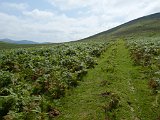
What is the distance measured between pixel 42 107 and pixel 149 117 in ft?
17.1

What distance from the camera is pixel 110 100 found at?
1470 centimetres

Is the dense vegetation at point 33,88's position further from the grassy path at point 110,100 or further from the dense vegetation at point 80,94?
the grassy path at point 110,100

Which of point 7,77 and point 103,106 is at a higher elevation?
point 7,77

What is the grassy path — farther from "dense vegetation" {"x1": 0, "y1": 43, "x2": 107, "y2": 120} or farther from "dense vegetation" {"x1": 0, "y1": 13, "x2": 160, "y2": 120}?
"dense vegetation" {"x1": 0, "y1": 43, "x2": 107, "y2": 120}

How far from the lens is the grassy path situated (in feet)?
43.1

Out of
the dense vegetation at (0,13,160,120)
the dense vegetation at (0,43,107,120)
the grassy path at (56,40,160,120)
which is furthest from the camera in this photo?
the grassy path at (56,40,160,120)

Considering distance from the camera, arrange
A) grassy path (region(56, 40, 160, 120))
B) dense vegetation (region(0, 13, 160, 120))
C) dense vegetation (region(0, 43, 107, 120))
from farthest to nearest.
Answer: grassy path (region(56, 40, 160, 120)) < dense vegetation (region(0, 13, 160, 120)) < dense vegetation (region(0, 43, 107, 120))

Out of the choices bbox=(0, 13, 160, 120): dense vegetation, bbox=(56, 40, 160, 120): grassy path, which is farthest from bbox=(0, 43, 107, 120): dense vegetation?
bbox=(56, 40, 160, 120): grassy path

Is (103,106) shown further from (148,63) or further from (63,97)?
(148,63)

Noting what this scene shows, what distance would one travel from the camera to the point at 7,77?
54.2ft

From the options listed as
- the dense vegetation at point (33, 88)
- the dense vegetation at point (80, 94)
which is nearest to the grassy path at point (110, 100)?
the dense vegetation at point (80, 94)

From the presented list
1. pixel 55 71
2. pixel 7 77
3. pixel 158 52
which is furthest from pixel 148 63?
pixel 7 77

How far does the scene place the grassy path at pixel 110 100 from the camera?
13148mm

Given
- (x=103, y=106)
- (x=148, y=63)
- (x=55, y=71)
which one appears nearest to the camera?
(x=103, y=106)
